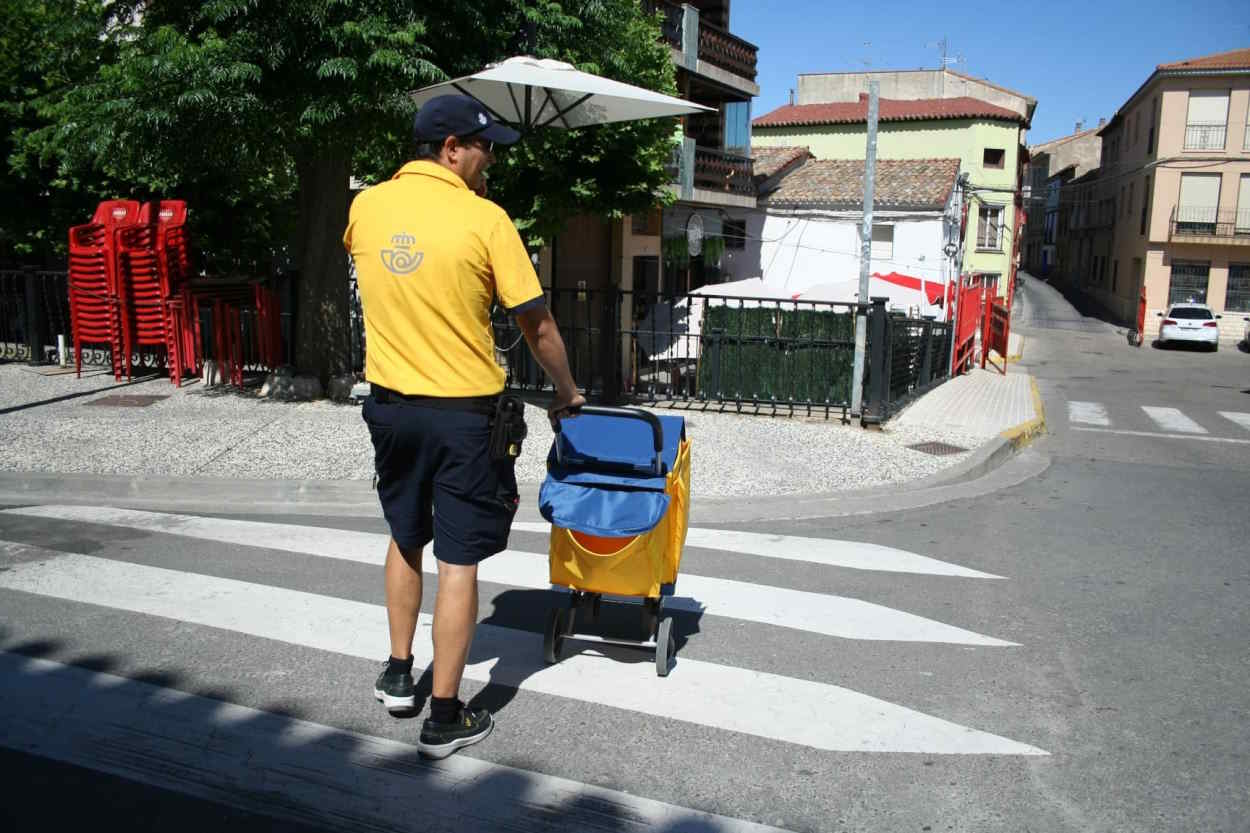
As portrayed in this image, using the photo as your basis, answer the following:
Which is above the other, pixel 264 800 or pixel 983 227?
pixel 983 227

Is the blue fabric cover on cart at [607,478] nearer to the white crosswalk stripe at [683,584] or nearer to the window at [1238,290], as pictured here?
the white crosswalk stripe at [683,584]

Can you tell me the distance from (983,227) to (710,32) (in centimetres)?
2487

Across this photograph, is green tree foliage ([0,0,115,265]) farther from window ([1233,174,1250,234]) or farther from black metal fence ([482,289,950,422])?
window ([1233,174,1250,234])

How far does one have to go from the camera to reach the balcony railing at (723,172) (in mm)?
25078

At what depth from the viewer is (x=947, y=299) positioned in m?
21.5

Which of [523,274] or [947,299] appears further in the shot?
[947,299]

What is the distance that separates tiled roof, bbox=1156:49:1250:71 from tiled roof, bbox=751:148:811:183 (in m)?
20.7

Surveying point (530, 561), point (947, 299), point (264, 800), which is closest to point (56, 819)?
point (264, 800)

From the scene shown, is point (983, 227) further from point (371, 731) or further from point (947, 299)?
point (371, 731)

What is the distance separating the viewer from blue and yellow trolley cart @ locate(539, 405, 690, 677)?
3867mm

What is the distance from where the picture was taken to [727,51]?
2566 cm

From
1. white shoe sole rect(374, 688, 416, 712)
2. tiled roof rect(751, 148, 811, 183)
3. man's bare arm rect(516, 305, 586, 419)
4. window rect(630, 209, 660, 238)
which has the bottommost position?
white shoe sole rect(374, 688, 416, 712)

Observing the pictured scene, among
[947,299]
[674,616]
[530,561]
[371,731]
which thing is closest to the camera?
[371,731]

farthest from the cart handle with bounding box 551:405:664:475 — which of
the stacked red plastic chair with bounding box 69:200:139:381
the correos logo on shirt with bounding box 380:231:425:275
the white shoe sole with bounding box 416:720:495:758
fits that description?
the stacked red plastic chair with bounding box 69:200:139:381
